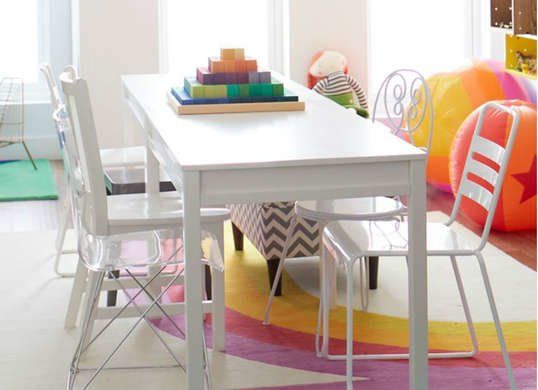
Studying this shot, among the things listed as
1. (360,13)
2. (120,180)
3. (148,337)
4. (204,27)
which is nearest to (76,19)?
(204,27)

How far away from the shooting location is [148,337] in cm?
410

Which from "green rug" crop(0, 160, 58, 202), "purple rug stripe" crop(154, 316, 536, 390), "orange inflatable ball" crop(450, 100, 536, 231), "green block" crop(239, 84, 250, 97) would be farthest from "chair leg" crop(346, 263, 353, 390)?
"green rug" crop(0, 160, 58, 202)

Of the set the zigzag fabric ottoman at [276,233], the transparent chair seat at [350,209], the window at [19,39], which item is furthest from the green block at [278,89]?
the window at [19,39]

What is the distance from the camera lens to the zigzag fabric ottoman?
174 inches

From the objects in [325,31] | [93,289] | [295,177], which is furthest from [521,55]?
[325,31]

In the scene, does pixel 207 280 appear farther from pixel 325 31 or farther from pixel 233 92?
pixel 325 31

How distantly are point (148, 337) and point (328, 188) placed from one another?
135 centimetres

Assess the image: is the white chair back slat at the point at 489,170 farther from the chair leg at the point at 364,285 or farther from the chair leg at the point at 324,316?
the chair leg at the point at 364,285

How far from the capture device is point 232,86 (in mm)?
3898

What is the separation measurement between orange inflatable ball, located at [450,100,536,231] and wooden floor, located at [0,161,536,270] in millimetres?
80

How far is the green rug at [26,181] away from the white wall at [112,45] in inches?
20.3

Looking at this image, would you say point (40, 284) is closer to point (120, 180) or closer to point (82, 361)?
point (120, 180)

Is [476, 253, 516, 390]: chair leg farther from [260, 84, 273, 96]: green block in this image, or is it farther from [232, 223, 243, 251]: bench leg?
[232, 223, 243, 251]: bench leg

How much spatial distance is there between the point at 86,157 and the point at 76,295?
966 mm
